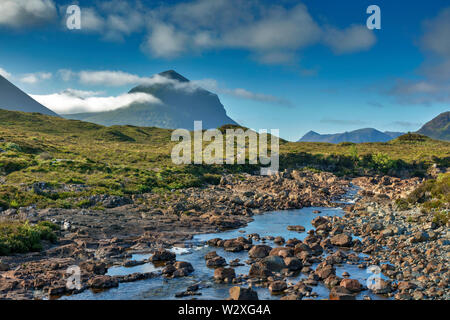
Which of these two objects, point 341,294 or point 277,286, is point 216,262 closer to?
point 277,286

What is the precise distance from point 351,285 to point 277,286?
4.01m

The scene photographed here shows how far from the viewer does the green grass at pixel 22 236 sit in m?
23.1

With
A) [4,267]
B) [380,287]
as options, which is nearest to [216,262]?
[380,287]

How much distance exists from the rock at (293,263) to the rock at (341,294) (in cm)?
405

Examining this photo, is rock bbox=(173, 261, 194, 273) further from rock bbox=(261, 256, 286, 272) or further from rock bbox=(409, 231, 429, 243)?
rock bbox=(409, 231, 429, 243)

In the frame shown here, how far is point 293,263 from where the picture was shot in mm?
22469

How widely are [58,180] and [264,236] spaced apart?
2936cm

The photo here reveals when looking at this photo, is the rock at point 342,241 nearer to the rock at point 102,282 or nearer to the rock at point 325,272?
the rock at point 325,272

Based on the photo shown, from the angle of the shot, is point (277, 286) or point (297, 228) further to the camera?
point (297, 228)

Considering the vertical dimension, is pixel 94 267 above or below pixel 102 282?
above

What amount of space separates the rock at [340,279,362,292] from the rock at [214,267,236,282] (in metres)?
6.18

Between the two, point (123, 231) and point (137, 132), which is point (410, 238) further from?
point (137, 132)

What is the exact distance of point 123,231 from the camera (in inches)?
1214
